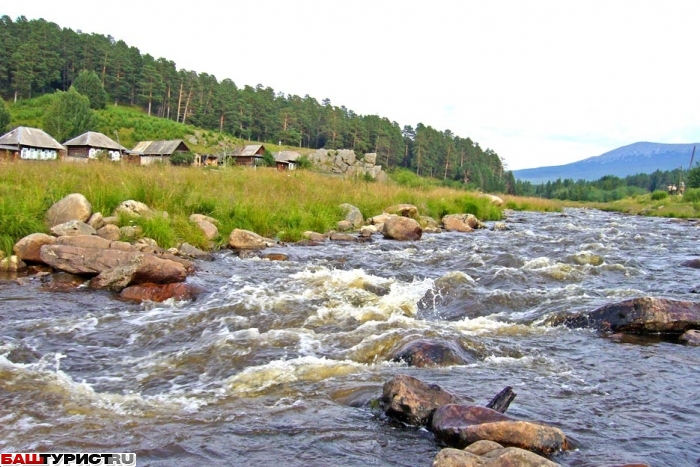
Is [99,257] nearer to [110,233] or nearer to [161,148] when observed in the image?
[110,233]

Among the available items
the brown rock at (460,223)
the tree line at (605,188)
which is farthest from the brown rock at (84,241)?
the tree line at (605,188)

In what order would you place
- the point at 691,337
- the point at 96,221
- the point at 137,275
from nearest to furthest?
the point at 691,337 < the point at 137,275 < the point at 96,221

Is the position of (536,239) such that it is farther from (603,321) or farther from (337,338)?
(337,338)

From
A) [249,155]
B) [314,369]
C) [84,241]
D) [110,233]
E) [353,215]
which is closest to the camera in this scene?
[314,369]

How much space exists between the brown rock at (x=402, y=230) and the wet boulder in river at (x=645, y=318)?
28.4 feet

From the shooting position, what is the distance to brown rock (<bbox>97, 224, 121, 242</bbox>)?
33.2 ft

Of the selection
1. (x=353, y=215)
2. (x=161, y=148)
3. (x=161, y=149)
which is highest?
(x=161, y=148)

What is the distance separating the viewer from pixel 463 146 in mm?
124000

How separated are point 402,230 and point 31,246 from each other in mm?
9724

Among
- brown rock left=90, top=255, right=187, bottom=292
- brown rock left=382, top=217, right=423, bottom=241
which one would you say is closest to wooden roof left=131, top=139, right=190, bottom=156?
brown rock left=382, top=217, right=423, bottom=241

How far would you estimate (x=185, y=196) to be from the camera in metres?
13.3

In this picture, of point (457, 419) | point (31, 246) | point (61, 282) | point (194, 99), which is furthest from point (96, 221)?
point (194, 99)

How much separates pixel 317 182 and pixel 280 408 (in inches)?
619

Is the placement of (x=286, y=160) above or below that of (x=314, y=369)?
above
